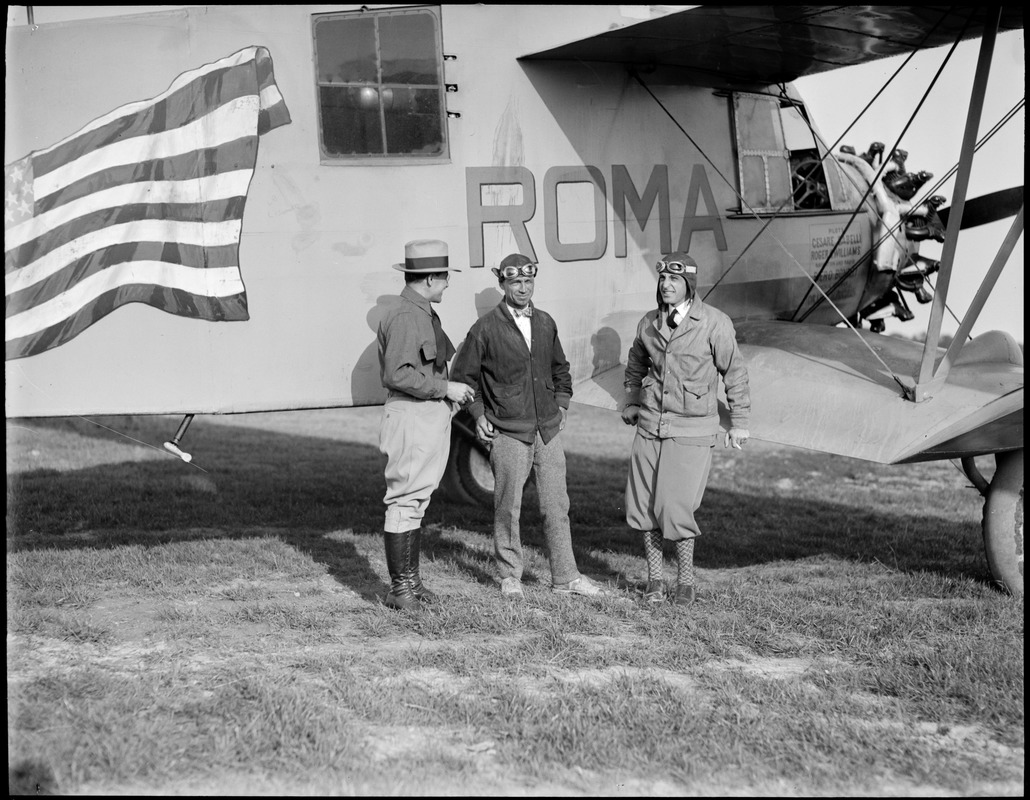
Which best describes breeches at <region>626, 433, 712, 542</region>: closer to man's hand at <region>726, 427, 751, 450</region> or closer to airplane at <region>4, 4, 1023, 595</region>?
man's hand at <region>726, 427, 751, 450</region>

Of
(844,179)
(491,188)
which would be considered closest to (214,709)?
(491,188)

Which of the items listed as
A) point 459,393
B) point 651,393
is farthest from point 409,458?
point 651,393

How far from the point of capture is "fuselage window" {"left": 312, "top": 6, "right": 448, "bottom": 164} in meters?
6.05

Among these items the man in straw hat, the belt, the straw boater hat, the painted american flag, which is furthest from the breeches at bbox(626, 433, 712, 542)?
the painted american flag

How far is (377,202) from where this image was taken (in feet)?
20.2

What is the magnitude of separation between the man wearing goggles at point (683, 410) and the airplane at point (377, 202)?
0.43 m

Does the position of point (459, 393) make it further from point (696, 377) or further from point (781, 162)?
point (781, 162)

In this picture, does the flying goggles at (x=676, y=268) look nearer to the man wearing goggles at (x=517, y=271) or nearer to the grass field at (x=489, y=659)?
the man wearing goggles at (x=517, y=271)

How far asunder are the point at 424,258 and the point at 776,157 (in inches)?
150

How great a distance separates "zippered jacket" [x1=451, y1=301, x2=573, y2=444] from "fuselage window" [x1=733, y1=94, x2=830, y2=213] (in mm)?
2629

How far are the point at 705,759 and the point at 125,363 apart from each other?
3.78 metres

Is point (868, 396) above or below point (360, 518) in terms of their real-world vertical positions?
above

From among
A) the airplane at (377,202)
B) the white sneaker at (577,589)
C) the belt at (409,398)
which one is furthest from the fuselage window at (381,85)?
the white sneaker at (577,589)

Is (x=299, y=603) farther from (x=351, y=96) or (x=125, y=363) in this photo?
(x=351, y=96)
